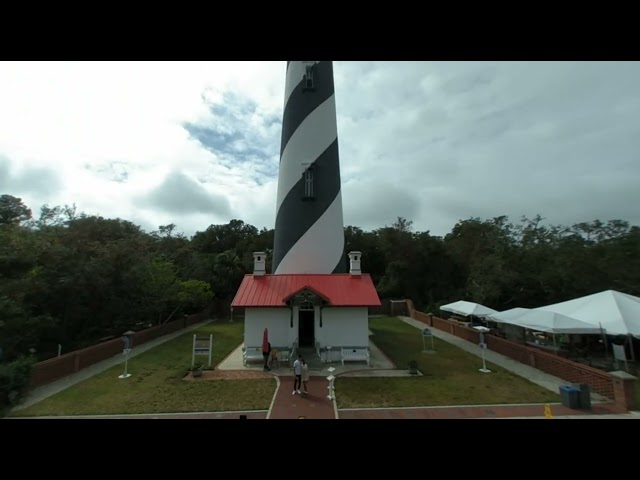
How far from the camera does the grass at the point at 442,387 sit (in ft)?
30.3

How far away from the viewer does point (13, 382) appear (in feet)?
15.6

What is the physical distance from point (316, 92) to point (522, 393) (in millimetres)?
14685

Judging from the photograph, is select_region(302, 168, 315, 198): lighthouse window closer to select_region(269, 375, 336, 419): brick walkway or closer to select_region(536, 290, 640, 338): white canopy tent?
select_region(269, 375, 336, 419): brick walkway

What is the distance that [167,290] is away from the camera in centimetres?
2138

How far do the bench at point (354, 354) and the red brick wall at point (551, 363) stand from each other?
20.5 ft

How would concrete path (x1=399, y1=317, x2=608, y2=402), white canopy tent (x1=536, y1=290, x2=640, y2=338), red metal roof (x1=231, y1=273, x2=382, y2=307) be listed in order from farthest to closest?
red metal roof (x1=231, y1=273, x2=382, y2=307) < white canopy tent (x1=536, y1=290, x2=640, y2=338) < concrete path (x1=399, y1=317, x2=608, y2=402)

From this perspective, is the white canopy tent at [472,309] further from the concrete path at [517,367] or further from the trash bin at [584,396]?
the trash bin at [584,396]

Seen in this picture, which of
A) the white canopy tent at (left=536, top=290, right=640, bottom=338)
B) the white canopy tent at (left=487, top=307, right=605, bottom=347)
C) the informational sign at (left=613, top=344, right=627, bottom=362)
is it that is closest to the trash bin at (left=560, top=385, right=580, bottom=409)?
the white canopy tent at (left=487, top=307, right=605, bottom=347)

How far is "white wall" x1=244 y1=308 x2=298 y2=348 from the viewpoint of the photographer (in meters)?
13.7

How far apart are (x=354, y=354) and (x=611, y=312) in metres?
10.2

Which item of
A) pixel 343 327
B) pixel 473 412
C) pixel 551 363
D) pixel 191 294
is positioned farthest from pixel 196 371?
pixel 191 294

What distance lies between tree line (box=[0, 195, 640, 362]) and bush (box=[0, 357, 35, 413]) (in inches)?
287

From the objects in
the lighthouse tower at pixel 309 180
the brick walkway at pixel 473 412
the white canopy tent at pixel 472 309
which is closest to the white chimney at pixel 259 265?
the lighthouse tower at pixel 309 180

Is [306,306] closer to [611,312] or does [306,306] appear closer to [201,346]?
[201,346]
